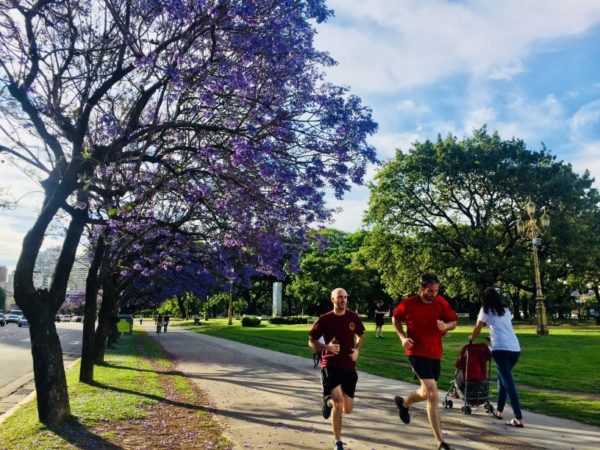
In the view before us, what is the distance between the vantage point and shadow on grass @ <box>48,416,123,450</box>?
643 cm

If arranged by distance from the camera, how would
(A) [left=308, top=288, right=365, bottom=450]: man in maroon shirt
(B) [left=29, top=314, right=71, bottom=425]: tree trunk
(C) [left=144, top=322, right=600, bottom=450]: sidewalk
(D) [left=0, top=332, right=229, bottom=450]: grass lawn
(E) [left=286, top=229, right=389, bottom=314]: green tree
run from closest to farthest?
1. (A) [left=308, top=288, right=365, bottom=450]: man in maroon shirt
2. (C) [left=144, top=322, right=600, bottom=450]: sidewalk
3. (D) [left=0, top=332, right=229, bottom=450]: grass lawn
4. (B) [left=29, top=314, right=71, bottom=425]: tree trunk
5. (E) [left=286, top=229, right=389, bottom=314]: green tree

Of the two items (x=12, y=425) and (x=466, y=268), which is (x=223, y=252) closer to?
(x=12, y=425)

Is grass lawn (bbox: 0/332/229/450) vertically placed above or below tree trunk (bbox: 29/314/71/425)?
below

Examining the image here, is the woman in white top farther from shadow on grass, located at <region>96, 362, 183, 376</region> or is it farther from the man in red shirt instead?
shadow on grass, located at <region>96, 362, 183, 376</region>

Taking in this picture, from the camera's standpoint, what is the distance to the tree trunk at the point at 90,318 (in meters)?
12.2

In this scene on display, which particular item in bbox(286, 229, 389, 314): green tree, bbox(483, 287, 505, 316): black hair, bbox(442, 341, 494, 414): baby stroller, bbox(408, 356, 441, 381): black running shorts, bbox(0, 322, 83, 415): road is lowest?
bbox(0, 322, 83, 415): road

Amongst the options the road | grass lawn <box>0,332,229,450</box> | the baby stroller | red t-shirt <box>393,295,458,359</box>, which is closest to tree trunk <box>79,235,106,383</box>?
grass lawn <box>0,332,229,450</box>

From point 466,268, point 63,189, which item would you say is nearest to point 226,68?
point 63,189

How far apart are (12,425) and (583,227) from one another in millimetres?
37664

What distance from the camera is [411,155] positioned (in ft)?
128

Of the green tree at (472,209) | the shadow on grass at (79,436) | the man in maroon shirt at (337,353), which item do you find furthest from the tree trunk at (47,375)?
the green tree at (472,209)

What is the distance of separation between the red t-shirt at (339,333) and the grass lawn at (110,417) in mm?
1832

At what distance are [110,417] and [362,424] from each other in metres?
3.98

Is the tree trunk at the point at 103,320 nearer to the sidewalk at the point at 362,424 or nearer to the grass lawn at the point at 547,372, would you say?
the sidewalk at the point at 362,424
